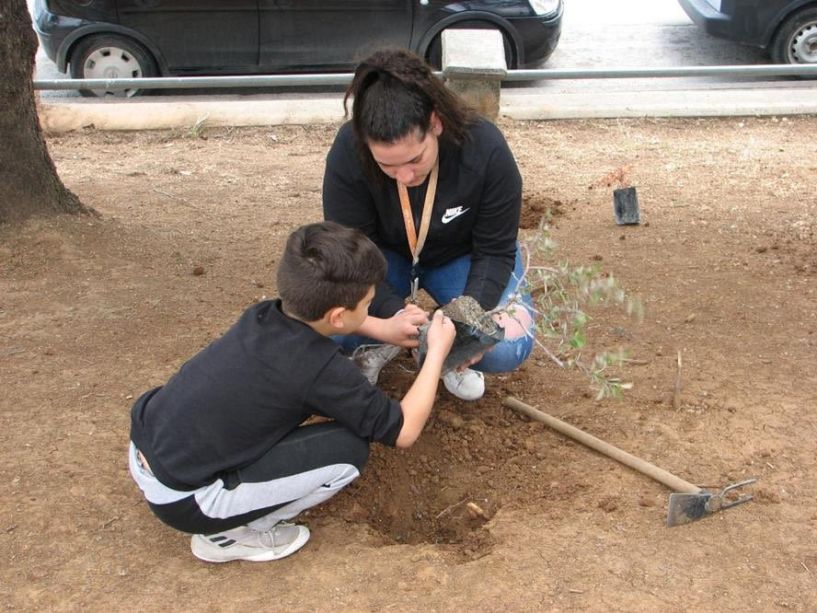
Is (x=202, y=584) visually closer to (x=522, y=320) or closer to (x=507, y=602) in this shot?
(x=507, y=602)

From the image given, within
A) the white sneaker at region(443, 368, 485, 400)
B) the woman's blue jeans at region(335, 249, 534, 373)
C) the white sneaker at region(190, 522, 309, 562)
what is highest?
the woman's blue jeans at region(335, 249, 534, 373)

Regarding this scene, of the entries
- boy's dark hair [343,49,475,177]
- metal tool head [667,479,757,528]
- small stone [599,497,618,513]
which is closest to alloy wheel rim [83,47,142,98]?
boy's dark hair [343,49,475,177]

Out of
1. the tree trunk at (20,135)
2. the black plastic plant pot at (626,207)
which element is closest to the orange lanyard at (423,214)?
the black plastic plant pot at (626,207)

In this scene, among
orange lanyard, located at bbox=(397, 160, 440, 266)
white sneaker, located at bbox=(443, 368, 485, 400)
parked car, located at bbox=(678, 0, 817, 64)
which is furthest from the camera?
parked car, located at bbox=(678, 0, 817, 64)

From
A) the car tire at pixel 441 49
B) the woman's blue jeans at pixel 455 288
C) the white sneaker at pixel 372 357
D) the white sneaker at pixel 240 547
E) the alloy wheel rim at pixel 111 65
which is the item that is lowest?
the white sneaker at pixel 240 547

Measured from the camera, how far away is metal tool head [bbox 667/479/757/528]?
2807 millimetres

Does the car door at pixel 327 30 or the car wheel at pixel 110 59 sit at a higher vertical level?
the car door at pixel 327 30

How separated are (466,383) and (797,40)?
653 cm

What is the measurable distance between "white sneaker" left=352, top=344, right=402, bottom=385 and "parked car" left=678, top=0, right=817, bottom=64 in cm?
647

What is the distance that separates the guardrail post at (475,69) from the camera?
6266 mm

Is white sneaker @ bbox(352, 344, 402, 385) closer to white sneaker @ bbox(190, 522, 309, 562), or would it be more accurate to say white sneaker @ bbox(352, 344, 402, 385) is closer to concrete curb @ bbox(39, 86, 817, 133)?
white sneaker @ bbox(190, 522, 309, 562)

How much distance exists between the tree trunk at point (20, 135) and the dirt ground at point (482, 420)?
141 millimetres

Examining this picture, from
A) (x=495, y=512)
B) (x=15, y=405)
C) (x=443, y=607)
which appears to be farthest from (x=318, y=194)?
(x=443, y=607)

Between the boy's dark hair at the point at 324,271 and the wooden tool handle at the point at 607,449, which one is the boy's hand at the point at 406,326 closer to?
the boy's dark hair at the point at 324,271
